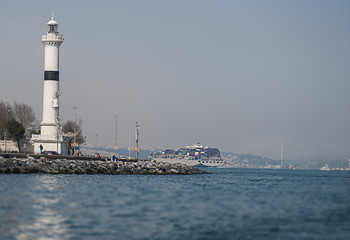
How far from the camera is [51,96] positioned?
73.4m

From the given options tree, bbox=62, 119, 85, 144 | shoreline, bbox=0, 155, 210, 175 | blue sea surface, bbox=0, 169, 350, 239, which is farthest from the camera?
tree, bbox=62, 119, 85, 144

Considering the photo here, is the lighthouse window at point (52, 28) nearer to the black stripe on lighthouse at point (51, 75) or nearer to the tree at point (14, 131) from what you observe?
the black stripe on lighthouse at point (51, 75)

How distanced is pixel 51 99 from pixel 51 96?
476 mm

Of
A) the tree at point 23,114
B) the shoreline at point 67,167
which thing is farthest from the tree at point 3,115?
the shoreline at point 67,167

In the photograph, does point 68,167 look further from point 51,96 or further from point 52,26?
point 52,26

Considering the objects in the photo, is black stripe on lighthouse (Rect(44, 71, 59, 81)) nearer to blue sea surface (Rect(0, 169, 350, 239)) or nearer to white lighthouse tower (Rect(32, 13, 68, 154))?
white lighthouse tower (Rect(32, 13, 68, 154))

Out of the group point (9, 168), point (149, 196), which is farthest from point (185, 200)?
point (9, 168)

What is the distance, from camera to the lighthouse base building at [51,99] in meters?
73.1

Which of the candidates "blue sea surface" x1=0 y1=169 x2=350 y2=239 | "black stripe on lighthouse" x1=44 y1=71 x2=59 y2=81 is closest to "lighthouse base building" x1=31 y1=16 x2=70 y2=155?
"black stripe on lighthouse" x1=44 y1=71 x2=59 y2=81

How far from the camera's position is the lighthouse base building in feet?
240

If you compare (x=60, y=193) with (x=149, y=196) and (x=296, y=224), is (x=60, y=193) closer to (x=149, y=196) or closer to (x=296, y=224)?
(x=149, y=196)

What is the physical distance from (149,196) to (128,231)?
11.9m

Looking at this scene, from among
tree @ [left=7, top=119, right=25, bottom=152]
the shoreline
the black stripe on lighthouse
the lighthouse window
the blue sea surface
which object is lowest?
the blue sea surface

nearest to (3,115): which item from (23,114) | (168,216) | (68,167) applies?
(23,114)
